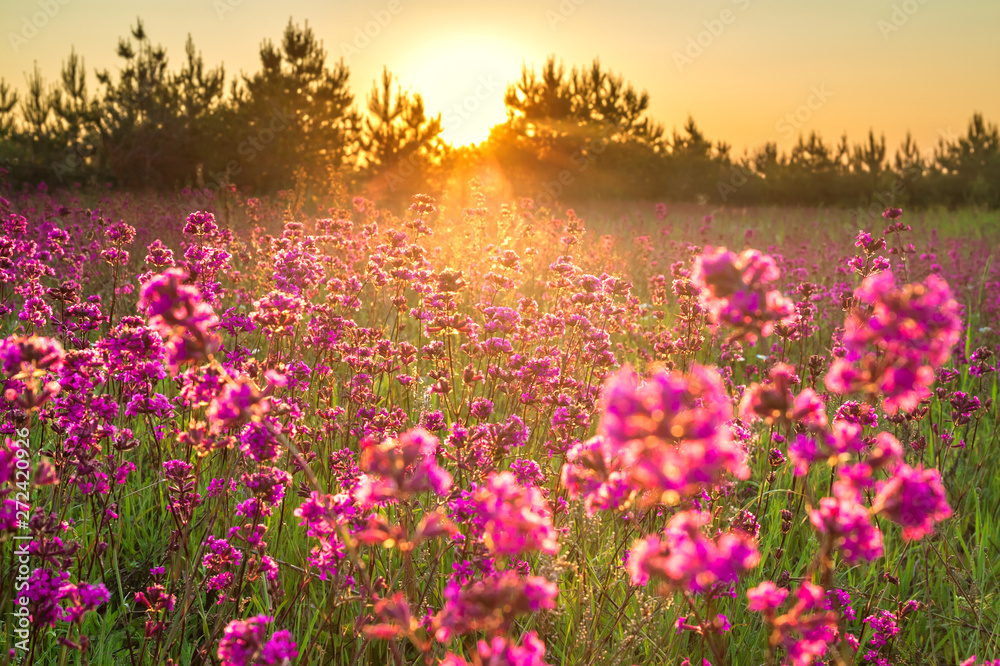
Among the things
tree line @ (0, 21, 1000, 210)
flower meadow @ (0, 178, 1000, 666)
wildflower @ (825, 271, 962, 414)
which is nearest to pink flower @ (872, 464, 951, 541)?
flower meadow @ (0, 178, 1000, 666)

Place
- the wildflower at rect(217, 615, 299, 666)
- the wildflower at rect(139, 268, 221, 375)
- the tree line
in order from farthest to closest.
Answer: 1. the tree line
2. the wildflower at rect(217, 615, 299, 666)
3. the wildflower at rect(139, 268, 221, 375)

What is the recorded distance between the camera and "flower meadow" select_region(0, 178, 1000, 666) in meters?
1.04

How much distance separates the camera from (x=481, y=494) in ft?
3.50

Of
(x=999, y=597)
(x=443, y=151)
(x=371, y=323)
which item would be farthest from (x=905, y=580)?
(x=443, y=151)

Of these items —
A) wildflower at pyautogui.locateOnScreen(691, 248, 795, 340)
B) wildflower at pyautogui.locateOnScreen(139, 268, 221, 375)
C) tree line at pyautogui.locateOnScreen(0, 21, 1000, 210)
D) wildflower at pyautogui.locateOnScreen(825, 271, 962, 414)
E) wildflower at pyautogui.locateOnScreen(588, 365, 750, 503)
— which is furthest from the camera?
tree line at pyautogui.locateOnScreen(0, 21, 1000, 210)

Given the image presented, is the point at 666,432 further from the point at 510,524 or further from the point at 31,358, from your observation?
the point at 31,358

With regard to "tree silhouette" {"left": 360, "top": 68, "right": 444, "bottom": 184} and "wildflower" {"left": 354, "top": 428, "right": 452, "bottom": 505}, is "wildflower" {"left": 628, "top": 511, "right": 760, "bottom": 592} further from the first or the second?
"tree silhouette" {"left": 360, "top": 68, "right": 444, "bottom": 184}

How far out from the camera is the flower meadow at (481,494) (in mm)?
1036

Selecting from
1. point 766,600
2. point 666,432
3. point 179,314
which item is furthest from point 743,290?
point 179,314

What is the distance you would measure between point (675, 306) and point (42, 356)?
8.28 m

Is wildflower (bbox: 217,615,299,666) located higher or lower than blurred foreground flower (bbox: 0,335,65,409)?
lower

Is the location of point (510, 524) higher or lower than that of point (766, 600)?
higher

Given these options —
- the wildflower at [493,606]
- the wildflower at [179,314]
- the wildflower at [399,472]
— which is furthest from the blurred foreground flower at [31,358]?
the wildflower at [493,606]

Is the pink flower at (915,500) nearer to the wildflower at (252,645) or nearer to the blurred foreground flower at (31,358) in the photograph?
the wildflower at (252,645)
